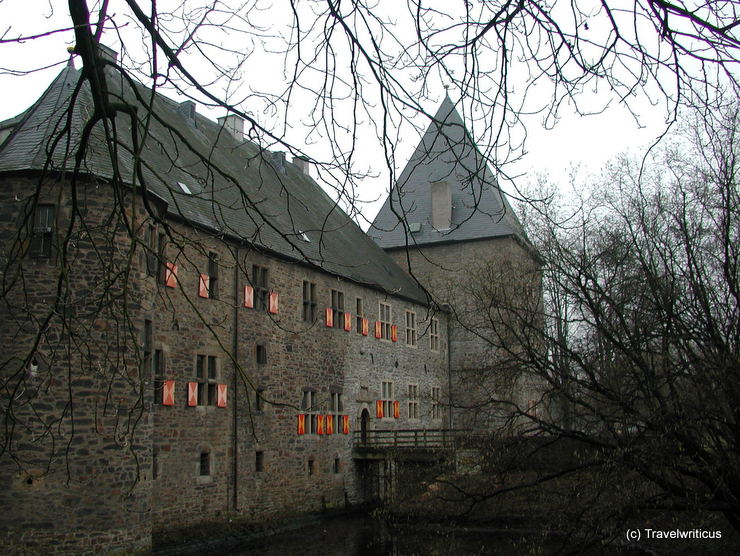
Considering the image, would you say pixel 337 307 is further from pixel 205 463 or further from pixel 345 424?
pixel 205 463

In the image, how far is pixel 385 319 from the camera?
82.9ft

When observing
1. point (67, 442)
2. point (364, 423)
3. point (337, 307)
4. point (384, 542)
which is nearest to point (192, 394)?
point (67, 442)

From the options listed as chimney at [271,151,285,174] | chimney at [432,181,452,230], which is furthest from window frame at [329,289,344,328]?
chimney at [432,181,452,230]

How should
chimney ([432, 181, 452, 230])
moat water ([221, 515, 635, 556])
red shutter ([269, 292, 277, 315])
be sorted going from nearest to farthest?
moat water ([221, 515, 635, 556]) → red shutter ([269, 292, 277, 315]) → chimney ([432, 181, 452, 230])

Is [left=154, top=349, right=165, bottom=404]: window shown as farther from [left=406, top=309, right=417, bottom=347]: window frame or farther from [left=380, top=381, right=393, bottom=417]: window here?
[left=406, top=309, right=417, bottom=347]: window frame

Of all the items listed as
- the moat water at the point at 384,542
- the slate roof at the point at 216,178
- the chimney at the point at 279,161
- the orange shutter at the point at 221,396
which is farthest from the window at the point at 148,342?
the chimney at the point at 279,161

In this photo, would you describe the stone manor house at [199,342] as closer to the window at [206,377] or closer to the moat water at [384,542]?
the window at [206,377]

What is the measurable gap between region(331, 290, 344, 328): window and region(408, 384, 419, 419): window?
522 cm

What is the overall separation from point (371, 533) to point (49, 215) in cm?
1031

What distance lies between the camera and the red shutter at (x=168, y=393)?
15.2 meters

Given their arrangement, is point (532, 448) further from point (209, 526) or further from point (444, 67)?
point (209, 526)

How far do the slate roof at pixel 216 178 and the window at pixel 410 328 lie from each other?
0.60 m

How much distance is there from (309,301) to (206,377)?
4.86 metres

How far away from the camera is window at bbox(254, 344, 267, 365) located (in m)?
18.6
